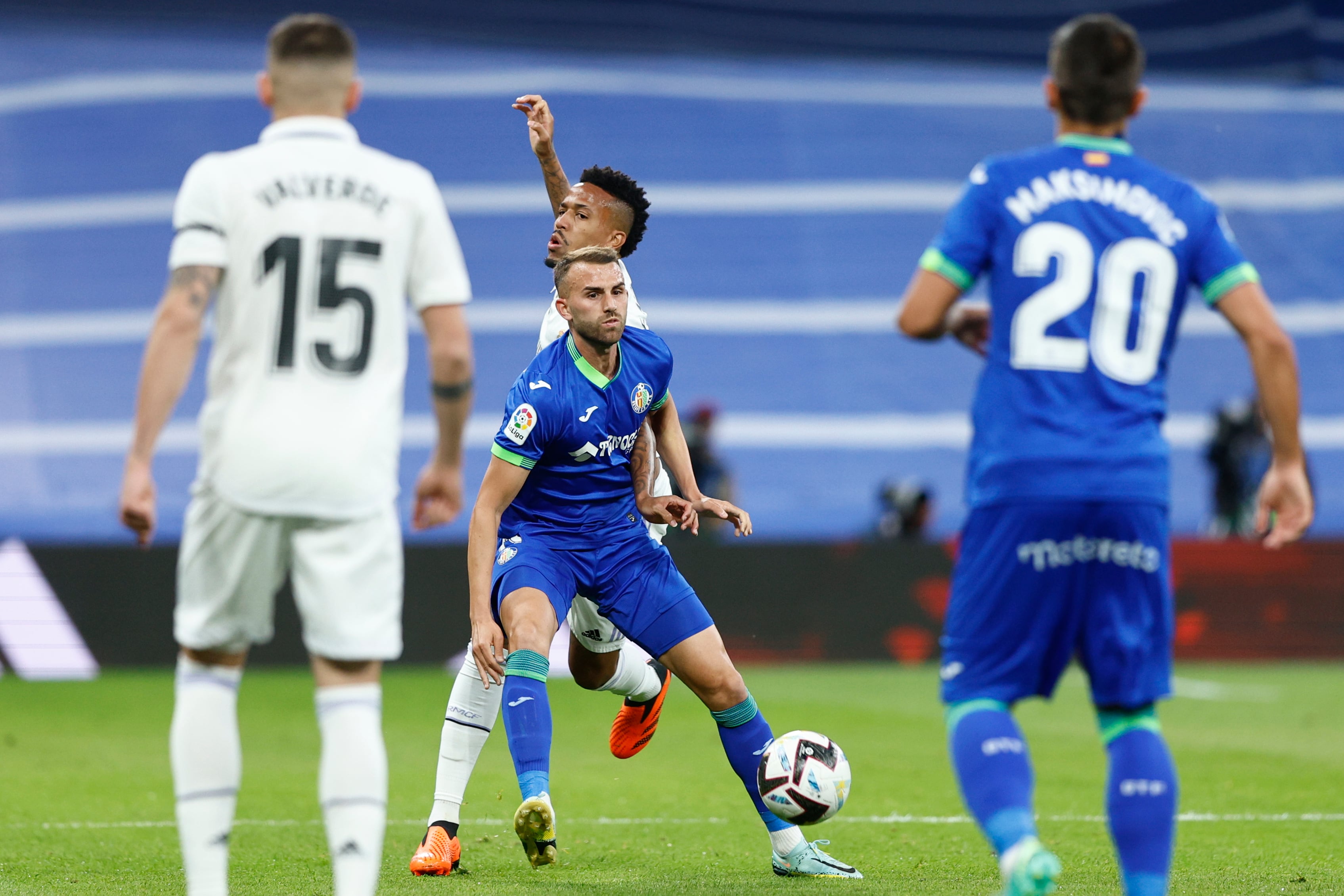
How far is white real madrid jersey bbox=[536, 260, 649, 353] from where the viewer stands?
18.3ft

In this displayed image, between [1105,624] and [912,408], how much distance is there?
18.1 m

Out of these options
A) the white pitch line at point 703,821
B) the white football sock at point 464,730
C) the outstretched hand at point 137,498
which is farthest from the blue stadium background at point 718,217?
the outstretched hand at point 137,498

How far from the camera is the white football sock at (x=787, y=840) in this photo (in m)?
5.27

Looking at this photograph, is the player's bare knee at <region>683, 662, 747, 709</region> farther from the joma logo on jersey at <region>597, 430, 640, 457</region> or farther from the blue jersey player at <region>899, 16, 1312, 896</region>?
the blue jersey player at <region>899, 16, 1312, 896</region>

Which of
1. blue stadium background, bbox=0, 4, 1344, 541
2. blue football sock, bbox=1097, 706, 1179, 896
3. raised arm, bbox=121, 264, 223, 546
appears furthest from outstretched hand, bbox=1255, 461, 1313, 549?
blue stadium background, bbox=0, 4, 1344, 541

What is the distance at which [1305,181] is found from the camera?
23000mm

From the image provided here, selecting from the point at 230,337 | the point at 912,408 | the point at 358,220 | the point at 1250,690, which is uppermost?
the point at 358,220

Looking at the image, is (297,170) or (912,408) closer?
(297,170)

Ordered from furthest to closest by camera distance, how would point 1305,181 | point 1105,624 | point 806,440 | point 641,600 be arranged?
point 1305,181 → point 806,440 → point 641,600 → point 1105,624

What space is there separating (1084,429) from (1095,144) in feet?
2.39

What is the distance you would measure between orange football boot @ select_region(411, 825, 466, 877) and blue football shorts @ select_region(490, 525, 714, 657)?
771 millimetres

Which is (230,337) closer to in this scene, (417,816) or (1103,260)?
(1103,260)

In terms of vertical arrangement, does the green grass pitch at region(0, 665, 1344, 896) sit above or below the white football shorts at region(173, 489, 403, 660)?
below

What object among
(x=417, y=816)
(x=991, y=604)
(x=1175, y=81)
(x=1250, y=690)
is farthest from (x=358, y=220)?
(x=1175, y=81)
